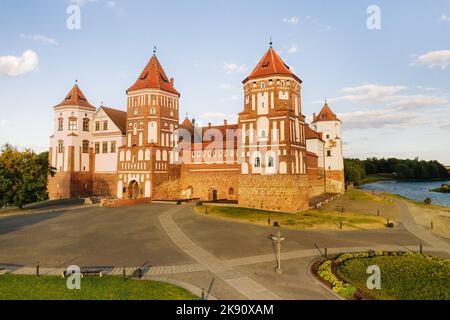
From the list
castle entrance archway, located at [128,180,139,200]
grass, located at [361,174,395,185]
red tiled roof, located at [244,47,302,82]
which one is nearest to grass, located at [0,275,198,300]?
red tiled roof, located at [244,47,302,82]

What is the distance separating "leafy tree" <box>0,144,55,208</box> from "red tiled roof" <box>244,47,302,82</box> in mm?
27554

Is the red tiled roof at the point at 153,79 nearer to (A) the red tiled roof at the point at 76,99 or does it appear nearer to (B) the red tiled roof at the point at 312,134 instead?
(A) the red tiled roof at the point at 76,99

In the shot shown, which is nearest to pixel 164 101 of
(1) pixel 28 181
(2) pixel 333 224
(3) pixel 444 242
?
(1) pixel 28 181

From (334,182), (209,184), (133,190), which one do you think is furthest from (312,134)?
(133,190)

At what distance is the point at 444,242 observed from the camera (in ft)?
67.8

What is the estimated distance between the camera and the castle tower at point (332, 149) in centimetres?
5756

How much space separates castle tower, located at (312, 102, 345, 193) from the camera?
57.6 metres

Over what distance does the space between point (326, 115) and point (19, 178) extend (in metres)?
53.5

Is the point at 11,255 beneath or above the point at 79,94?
beneath

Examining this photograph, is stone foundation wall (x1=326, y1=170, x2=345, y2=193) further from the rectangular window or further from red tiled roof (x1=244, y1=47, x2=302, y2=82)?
the rectangular window

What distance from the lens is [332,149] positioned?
58.5m

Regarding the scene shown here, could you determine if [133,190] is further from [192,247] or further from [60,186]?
[192,247]
